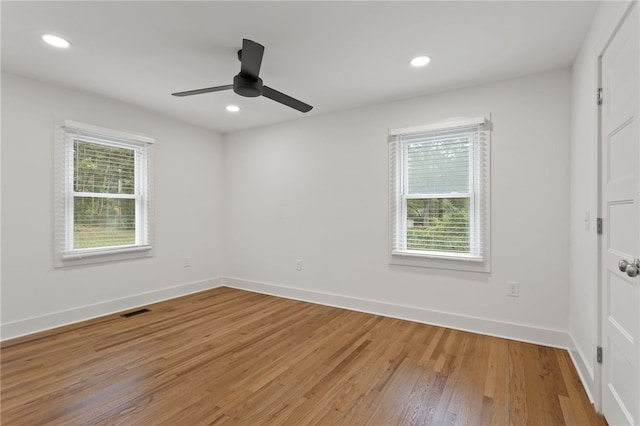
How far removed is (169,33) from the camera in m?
2.32

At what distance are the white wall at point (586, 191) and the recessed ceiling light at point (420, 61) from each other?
3.59 ft

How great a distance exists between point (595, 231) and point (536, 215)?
1.05 meters

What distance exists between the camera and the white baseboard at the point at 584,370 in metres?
1.96

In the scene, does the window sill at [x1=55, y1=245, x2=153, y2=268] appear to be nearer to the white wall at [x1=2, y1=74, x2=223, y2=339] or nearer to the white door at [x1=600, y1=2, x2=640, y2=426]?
the white wall at [x1=2, y1=74, x2=223, y2=339]

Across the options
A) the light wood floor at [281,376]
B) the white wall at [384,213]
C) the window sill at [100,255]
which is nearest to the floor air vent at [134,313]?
the light wood floor at [281,376]

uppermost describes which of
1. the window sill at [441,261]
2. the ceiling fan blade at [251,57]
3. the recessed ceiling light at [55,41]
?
the recessed ceiling light at [55,41]

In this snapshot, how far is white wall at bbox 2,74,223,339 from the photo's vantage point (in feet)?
9.82

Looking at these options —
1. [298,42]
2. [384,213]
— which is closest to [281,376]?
[384,213]

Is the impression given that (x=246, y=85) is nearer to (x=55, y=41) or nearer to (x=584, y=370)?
(x=55, y=41)

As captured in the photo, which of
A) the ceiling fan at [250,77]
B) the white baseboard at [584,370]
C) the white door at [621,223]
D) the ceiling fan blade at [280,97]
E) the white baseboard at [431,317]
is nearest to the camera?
the white door at [621,223]

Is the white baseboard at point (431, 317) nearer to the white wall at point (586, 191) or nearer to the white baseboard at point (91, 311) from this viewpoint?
the white wall at point (586, 191)

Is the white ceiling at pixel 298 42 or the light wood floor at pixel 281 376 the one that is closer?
the light wood floor at pixel 281 376

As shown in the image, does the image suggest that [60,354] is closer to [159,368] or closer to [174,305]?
[159,368]

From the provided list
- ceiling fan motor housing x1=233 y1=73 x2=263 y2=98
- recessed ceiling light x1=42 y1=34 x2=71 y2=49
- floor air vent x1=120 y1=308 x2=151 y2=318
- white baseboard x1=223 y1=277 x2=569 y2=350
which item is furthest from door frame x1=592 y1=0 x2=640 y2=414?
floor air vent x1=120 y1=308 x2=151 y2=318
